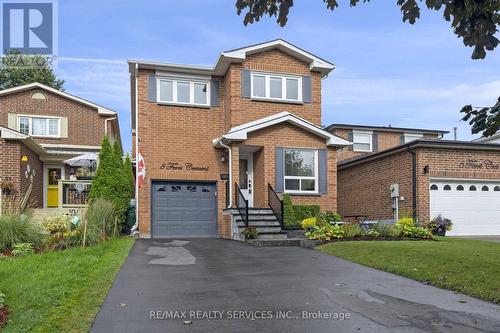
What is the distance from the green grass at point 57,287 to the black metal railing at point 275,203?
6408mm

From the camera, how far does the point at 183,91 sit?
19.5 m

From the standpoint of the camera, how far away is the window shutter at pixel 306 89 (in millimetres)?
20094

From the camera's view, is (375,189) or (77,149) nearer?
(375,189)

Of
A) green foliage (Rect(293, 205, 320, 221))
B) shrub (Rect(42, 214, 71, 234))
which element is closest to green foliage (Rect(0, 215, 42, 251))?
shrub (Rect(42, 214, 71, 234))

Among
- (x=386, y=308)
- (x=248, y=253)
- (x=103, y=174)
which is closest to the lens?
(x=386, y=308)

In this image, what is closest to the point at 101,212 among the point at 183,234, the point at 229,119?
the point at 183,234

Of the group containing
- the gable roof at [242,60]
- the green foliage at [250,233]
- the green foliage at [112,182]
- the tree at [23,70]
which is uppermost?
the tree at [23,70]

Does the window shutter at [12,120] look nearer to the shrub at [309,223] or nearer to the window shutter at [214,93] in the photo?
the window shutter at [214,93]

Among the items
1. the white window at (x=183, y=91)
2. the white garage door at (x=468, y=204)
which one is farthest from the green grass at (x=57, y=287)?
the white garage door at (x=468, y=204)

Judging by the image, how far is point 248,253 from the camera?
12.2 meters

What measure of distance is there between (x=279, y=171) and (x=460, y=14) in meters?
14.5

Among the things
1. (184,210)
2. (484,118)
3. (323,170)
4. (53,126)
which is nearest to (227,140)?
(184,210)

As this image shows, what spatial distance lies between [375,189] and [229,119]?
7208 millimetres

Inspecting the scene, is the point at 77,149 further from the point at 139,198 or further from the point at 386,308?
the point at 386,308
